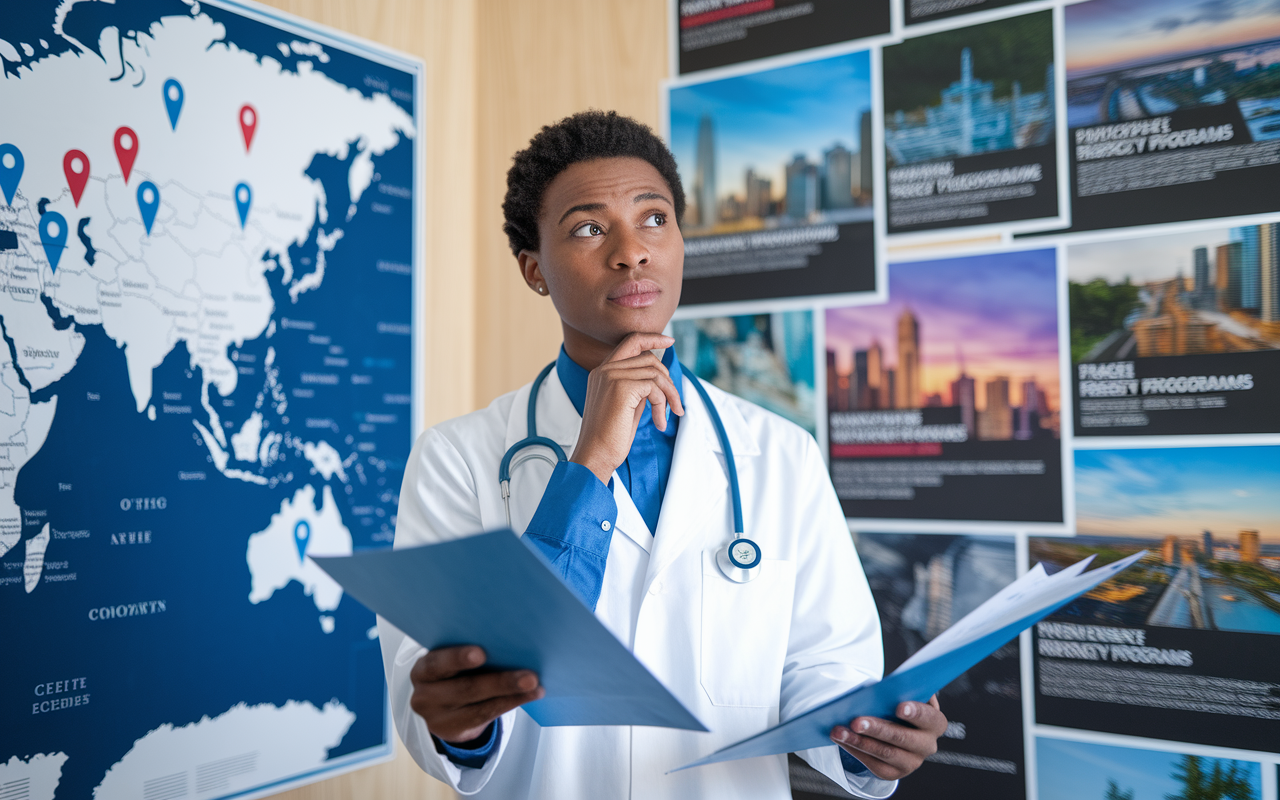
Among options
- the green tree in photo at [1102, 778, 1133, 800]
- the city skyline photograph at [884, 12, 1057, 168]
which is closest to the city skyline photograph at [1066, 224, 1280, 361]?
the city skyline photograph at [884, 12, 1057, 168]

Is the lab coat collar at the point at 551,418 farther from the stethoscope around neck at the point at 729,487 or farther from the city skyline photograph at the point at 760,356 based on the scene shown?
the city skyline photograph at the point at 760,356

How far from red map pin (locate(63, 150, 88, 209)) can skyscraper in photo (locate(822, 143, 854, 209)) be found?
144 cm

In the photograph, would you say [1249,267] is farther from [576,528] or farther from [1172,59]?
[576,528]

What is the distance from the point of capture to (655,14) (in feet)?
6.81

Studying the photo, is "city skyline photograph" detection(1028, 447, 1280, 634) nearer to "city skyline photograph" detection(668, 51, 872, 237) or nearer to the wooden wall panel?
"city skyline photograph" detection(668, 51, 872, 237)

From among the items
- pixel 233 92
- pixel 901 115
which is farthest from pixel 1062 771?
pixel 233 92

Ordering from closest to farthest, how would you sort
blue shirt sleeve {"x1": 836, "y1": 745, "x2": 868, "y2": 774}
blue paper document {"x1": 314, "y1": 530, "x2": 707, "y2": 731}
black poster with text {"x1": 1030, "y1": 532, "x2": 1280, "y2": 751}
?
1. blue paper document {"x1": 314, "y1": 530, "x2": 707, "y2": 731}
2. blue shirt sleeve {"x1": 836, "y1": 745, "x2": 868, "y2": 774}
3. black poster with text {"x1": 1030, "y1": 532, "x2": 1280, "y2": 751}

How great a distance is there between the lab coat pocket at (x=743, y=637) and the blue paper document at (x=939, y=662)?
21 centimetres

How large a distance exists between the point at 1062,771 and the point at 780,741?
96 cm

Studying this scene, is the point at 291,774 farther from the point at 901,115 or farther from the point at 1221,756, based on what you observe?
the point at 901,115

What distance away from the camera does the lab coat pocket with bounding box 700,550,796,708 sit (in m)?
1.15

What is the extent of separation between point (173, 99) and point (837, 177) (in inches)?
53.5

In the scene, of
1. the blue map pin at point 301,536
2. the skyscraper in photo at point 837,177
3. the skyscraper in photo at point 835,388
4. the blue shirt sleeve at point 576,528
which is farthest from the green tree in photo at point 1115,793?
the blue map pin at point 301,536

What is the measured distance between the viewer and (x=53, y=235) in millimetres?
1474
